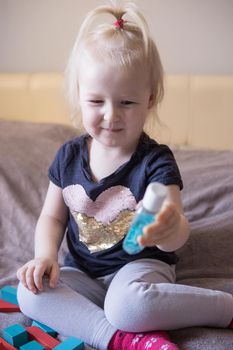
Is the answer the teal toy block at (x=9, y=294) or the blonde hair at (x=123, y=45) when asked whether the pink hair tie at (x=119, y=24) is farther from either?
the teal toy block at (x=9, y=294)

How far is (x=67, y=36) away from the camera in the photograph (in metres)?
1.70

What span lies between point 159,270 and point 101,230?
13cm

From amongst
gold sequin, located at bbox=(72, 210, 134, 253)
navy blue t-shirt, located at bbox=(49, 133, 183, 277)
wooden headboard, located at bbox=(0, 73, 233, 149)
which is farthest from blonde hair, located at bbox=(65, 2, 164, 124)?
wooden headboard, located at bbox=(0, 73, 233, 149)

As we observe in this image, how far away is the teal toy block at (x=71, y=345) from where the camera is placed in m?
0.70

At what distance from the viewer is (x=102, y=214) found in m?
0.86

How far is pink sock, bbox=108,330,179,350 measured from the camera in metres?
0.69

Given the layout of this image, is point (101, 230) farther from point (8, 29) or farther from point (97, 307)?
point (8, 29)

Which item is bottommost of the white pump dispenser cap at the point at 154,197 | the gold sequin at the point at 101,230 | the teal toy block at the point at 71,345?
the teal toy block at the point at 71,345

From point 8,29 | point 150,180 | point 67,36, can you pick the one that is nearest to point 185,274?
point 150,180

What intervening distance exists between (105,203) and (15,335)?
0.28m

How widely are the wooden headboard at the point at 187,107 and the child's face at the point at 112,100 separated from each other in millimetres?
602

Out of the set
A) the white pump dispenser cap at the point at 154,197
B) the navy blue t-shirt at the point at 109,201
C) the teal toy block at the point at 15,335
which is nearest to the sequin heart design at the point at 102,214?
the navy blue t-shirt at the point at 109,201

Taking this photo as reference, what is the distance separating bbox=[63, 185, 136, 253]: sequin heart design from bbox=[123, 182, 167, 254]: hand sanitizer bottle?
0.28 metres

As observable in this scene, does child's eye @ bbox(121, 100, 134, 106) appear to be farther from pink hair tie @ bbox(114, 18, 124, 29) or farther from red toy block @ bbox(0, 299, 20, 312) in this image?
red toy block @ bbox(0, 299, 20, 312)
